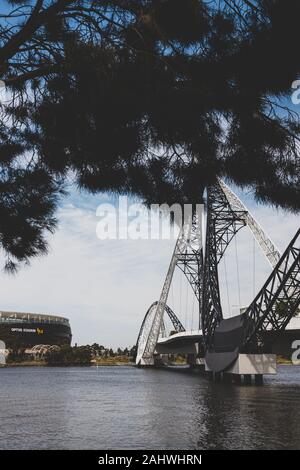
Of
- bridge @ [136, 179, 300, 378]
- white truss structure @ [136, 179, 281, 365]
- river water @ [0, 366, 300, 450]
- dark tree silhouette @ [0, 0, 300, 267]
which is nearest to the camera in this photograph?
dark tree silhouette @ [0, 0, 300, 267]

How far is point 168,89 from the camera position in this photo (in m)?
9.66

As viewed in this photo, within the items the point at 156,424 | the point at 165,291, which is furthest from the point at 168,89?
the point at 165,291

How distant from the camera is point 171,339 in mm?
134125

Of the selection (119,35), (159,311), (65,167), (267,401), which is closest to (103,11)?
(119,35)

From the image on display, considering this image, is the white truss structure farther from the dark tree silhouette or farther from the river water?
the dark tree silhouette

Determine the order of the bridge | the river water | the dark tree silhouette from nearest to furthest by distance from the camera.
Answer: the dark tree silhouette
the river water
the bridge

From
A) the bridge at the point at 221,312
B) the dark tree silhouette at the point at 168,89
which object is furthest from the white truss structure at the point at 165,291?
the dark tree silhouette at the point at 168,89

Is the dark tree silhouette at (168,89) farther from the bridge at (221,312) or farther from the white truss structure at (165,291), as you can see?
the white truss structure at (165,291)

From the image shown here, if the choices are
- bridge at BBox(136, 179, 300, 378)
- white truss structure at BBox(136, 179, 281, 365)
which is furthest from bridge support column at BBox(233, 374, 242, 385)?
white truss structure at BBox(136, 179, 281, 365)

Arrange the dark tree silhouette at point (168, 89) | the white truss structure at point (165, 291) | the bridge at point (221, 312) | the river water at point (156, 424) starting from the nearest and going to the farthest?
1. the dark tree silhouette at point (168, 89)
2. the river water at point (156, 424)
3. the bridge at point (221, 312)
4. the white truss structure at point (165, 291)

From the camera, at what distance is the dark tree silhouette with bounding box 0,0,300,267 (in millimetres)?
9297

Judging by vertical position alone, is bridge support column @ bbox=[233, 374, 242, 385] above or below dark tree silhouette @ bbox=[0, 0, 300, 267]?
below

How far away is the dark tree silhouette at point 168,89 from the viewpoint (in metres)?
9.30
